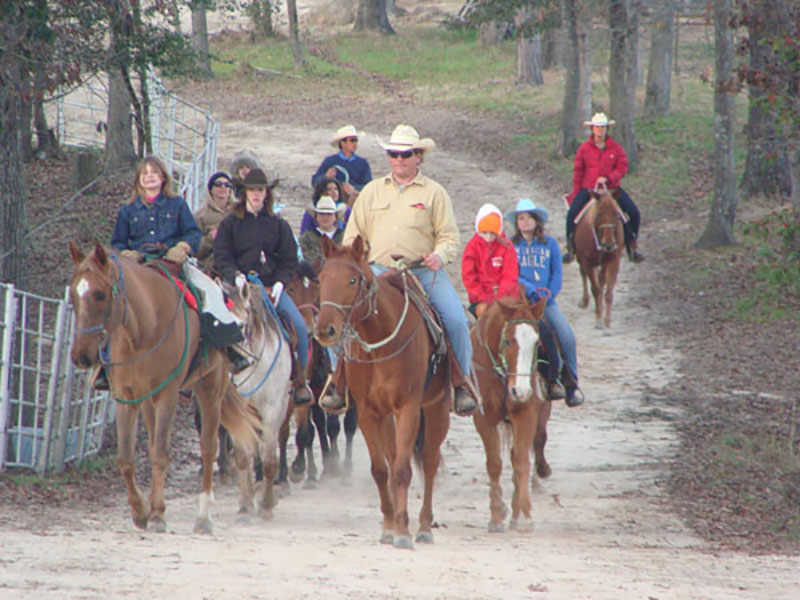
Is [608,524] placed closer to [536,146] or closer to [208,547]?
[208,547]

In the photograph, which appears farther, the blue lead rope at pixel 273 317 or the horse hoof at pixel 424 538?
the blue lead rope at pixel 273 317

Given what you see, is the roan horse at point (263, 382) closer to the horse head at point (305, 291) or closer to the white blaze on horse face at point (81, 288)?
the horse head at point (305, 291)

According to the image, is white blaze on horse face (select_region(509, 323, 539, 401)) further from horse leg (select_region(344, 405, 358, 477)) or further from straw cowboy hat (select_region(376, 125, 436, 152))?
horse leg (select_region(344, 405, 358, 477))

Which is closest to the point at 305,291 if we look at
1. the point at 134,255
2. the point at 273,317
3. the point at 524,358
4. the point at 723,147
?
the point at 273,317

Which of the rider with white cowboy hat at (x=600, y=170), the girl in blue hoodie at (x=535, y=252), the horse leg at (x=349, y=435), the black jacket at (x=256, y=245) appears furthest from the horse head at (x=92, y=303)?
the rider with white cowboy hat at (x=600, y=170)

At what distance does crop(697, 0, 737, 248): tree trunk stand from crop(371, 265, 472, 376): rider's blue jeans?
43.4 ft

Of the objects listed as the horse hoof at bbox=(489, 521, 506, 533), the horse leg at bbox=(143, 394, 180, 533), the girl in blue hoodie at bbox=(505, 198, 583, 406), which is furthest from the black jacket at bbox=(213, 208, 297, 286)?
the horse hoof at bbox=(489, 521, 506, 533)

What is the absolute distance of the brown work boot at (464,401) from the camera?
9.42 m

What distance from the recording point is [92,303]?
8289 mm

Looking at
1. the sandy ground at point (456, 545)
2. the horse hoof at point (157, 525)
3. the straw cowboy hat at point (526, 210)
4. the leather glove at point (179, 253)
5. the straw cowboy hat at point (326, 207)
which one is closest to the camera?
the sandy ground at point (456, 545)

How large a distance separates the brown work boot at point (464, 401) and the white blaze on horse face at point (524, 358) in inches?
20.3

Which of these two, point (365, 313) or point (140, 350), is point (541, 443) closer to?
point (365, 313)

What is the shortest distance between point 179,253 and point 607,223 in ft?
33.7

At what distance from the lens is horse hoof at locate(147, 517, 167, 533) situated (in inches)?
352
